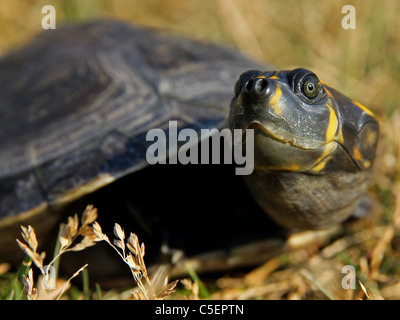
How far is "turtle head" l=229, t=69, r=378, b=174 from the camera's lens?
1188mm

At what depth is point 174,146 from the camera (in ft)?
5.24

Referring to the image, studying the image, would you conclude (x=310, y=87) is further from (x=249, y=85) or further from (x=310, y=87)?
(x=249, y=85)

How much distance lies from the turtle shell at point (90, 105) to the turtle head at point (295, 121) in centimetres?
45

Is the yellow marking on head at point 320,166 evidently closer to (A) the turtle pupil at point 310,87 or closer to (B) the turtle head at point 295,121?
(B) the turtle head at point 295,121

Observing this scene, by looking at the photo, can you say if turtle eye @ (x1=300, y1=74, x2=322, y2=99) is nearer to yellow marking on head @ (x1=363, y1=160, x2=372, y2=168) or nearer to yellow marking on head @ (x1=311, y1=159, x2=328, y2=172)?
yellow marking on head @ (x1=311, y1=159, x2=328, y2=172)

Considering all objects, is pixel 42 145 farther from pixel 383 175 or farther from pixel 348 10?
pixel 348 10

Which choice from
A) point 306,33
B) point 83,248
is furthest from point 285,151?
point 306,33

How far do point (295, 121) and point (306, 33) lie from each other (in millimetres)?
2697

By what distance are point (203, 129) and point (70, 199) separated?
0.51 m

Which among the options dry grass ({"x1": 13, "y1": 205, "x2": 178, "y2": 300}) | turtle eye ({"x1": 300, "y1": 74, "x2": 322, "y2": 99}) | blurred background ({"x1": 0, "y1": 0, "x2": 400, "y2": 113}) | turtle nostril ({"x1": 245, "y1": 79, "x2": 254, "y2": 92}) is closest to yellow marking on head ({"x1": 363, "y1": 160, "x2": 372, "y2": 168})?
turtle eye ({"x1": 300, "y1": 74, "x2": 322, "y2": 99})

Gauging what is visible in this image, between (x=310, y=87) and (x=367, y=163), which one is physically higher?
(x=310, y=87)

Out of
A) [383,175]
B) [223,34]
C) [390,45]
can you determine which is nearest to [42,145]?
[383,175]

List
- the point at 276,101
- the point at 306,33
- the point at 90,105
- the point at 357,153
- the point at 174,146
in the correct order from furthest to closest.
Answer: the point at 306,33 < the point at 90,105 < the point at 174,146 < the point at 357,153 < the point at 276,101

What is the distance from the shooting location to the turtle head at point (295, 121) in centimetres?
119
